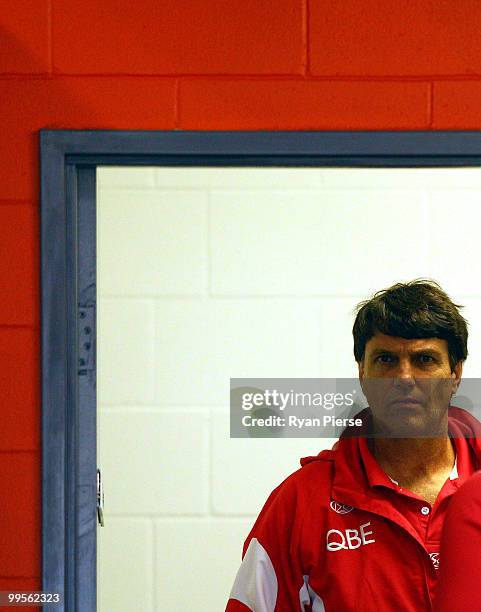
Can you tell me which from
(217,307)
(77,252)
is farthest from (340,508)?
(77,252)

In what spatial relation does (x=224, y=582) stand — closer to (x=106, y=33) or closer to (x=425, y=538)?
(x=425, y=538)

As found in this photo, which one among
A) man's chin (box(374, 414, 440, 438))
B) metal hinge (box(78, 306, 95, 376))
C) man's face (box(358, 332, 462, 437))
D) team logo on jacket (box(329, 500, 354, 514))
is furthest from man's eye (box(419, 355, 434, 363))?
metal hinge (box(78, 306, 95, 376))

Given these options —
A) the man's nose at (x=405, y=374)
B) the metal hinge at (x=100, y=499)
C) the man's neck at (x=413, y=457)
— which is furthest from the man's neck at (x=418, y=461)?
the metal hinge at (x=100, y=499)

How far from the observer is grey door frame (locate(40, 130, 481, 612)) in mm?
1910

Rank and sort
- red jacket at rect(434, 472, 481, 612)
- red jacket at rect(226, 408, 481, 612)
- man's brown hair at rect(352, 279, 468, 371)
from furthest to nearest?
man's brown hair at rect(352, 279, 468, 371) < red jacket at rect(226, 408, 481, 612) < red jacket at rect(434, 472, 481, 612)

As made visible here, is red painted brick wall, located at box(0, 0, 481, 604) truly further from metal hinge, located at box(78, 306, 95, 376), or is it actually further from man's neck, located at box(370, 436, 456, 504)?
man's neck, located at box(370, 436, 456, 504)

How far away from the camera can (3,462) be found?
192cm

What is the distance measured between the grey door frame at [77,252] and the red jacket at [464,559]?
104 centimetres

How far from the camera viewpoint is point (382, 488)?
1.73 meters

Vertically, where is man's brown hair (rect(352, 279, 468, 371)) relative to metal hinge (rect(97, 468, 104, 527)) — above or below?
above

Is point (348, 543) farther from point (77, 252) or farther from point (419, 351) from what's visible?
point (77, 252)

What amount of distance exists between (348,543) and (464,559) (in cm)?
71

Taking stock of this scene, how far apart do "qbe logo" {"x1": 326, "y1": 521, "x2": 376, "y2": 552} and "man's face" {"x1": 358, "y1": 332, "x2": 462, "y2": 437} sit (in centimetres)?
20

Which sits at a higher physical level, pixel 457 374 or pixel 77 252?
pixel 77 252
